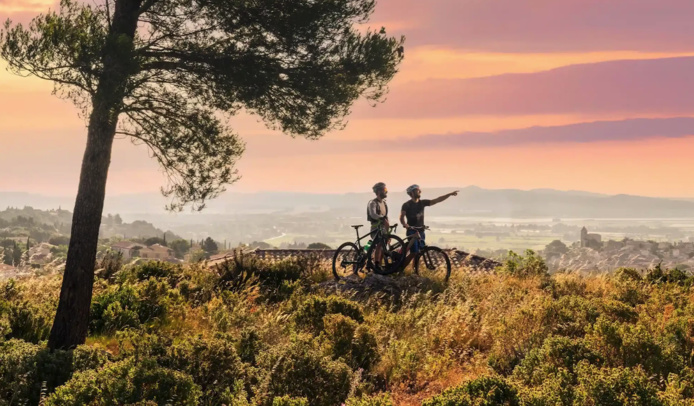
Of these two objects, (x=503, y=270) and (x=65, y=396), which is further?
(x=503, y=270)

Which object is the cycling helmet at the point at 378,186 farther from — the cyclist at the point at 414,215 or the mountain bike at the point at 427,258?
the mountain bike at the point at 427,258

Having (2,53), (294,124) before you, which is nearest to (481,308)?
(294,124)

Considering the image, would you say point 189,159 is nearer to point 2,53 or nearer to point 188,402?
point 2,53

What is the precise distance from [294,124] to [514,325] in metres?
5.00

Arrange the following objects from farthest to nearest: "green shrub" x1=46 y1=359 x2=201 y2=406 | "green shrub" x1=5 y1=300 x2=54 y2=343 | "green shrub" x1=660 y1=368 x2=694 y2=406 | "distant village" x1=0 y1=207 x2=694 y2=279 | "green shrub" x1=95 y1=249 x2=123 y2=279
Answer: "distant village" x1=0 y1=207 x2=694 y2=279
"green shrub" x1=95 y1=249 x2=123 y2=279
"green shrub" x1=5 y1=300 x2=54 y2=343
"green shrub" x1=46 y1=359 x2=201 y2=406
"green shrub" x1=660 y1=368 x2=694 y2=406

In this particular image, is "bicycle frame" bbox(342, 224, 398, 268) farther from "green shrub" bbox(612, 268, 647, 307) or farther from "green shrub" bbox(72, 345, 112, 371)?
"green shrub" bbox(72, 345, 112, 371)

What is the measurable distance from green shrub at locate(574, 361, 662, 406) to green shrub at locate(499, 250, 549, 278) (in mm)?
9558

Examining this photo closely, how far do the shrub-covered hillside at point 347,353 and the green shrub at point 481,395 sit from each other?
0.04 feet

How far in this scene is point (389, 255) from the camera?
41.9 feet

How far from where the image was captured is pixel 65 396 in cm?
438

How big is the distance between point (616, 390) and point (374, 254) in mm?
8710

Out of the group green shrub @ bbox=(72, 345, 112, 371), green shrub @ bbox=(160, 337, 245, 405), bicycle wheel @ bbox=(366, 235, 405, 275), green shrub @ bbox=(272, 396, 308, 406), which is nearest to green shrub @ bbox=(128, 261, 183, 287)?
bicycle wheel @ bbox=(366, 235, 405, 275)

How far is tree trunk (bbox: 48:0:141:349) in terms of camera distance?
7355mm

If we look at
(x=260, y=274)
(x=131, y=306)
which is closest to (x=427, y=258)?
(x=260, y=274)
